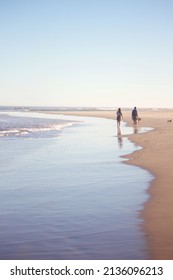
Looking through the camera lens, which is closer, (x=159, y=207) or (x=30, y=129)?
(x=159, y=207)

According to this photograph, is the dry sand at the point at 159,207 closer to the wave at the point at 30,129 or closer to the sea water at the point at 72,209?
the sea water at the point at 72,209

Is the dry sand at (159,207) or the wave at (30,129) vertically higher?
the wave at (30,129)

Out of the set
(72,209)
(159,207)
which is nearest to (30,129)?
(72,209)

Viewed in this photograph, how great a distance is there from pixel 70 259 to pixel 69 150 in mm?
11935

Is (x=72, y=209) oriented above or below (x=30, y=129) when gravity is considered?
below

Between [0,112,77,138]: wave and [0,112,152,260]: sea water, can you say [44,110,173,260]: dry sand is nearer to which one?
[0,112,152,260]: sea water

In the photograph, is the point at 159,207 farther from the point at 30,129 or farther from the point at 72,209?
the point at 30,129

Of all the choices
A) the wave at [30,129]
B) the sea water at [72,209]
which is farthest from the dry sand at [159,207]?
the wave at [30,129]

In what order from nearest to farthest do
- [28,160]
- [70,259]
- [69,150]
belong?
[70,259], [28,160], [69,150]
